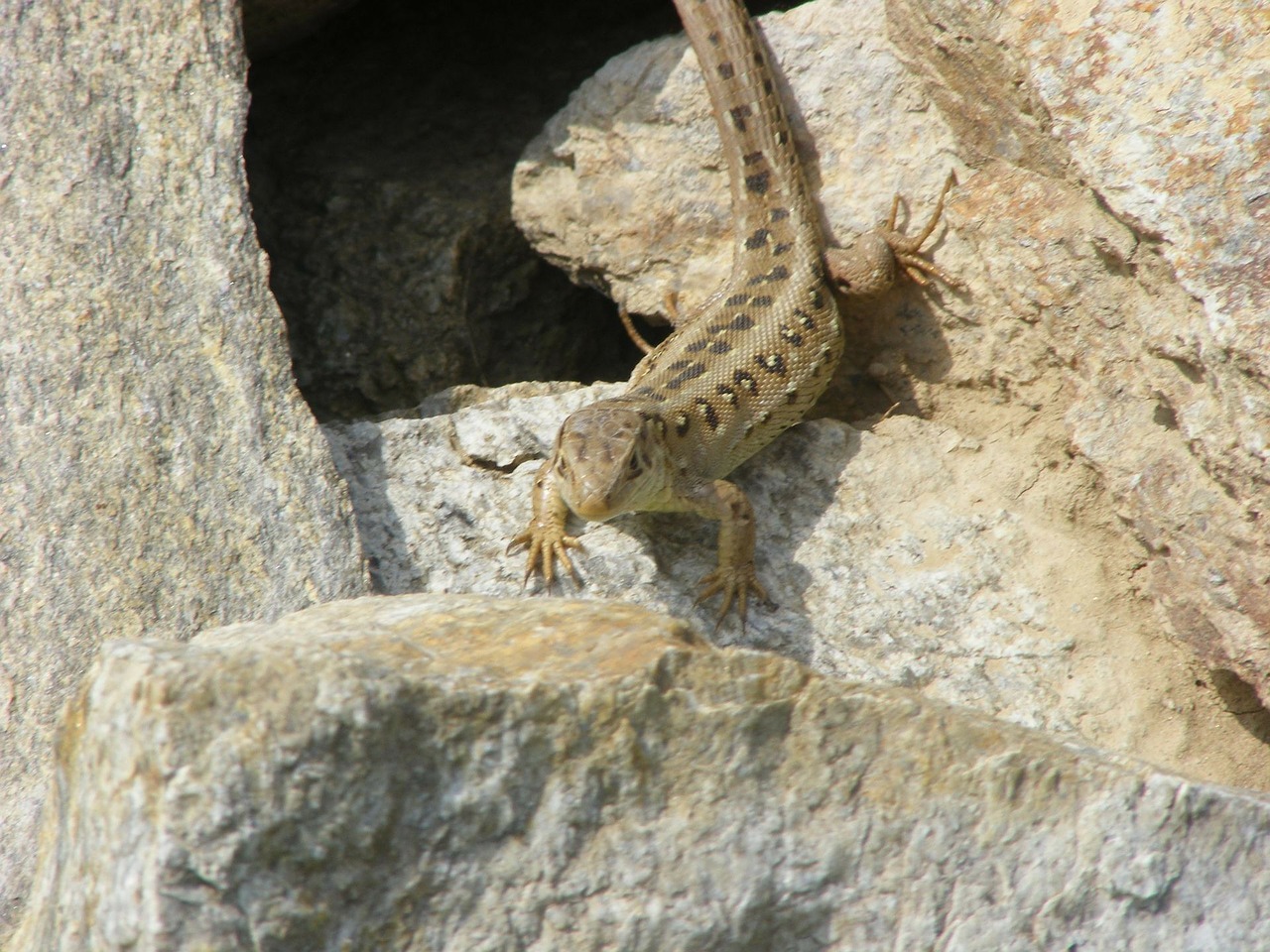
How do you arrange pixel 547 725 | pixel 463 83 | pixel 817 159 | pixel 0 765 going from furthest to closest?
pixel 463 83 < pixel 817 159 < pixel 0 765 < pixel 547 725

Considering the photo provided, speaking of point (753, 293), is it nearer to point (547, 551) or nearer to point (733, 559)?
point (733, 559)

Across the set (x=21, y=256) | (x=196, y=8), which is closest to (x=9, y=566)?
(x=21, y=256)

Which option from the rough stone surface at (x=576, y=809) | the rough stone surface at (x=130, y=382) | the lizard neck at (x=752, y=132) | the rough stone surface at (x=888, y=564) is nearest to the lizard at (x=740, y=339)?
the lizard neck at (x=752, y=132)

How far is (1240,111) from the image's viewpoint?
3645mm

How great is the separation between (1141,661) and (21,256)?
12.6 ft

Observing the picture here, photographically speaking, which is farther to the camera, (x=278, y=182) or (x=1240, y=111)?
(x=278, y=182)

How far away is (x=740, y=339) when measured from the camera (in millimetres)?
5035

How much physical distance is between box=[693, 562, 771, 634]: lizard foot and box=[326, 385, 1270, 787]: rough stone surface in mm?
63

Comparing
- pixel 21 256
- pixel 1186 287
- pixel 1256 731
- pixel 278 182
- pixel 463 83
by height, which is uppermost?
pixel 463 83

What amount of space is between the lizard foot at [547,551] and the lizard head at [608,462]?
18 centimetres

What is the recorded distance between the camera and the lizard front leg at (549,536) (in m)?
4.36

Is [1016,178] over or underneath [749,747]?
over

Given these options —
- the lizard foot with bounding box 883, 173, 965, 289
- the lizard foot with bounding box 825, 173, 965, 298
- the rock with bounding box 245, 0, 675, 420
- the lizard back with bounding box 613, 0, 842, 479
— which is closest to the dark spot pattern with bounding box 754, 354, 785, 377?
the lizard back with bounding box 613, 0, 842, 479

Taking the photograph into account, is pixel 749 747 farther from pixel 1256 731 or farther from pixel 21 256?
pixel 21 256
